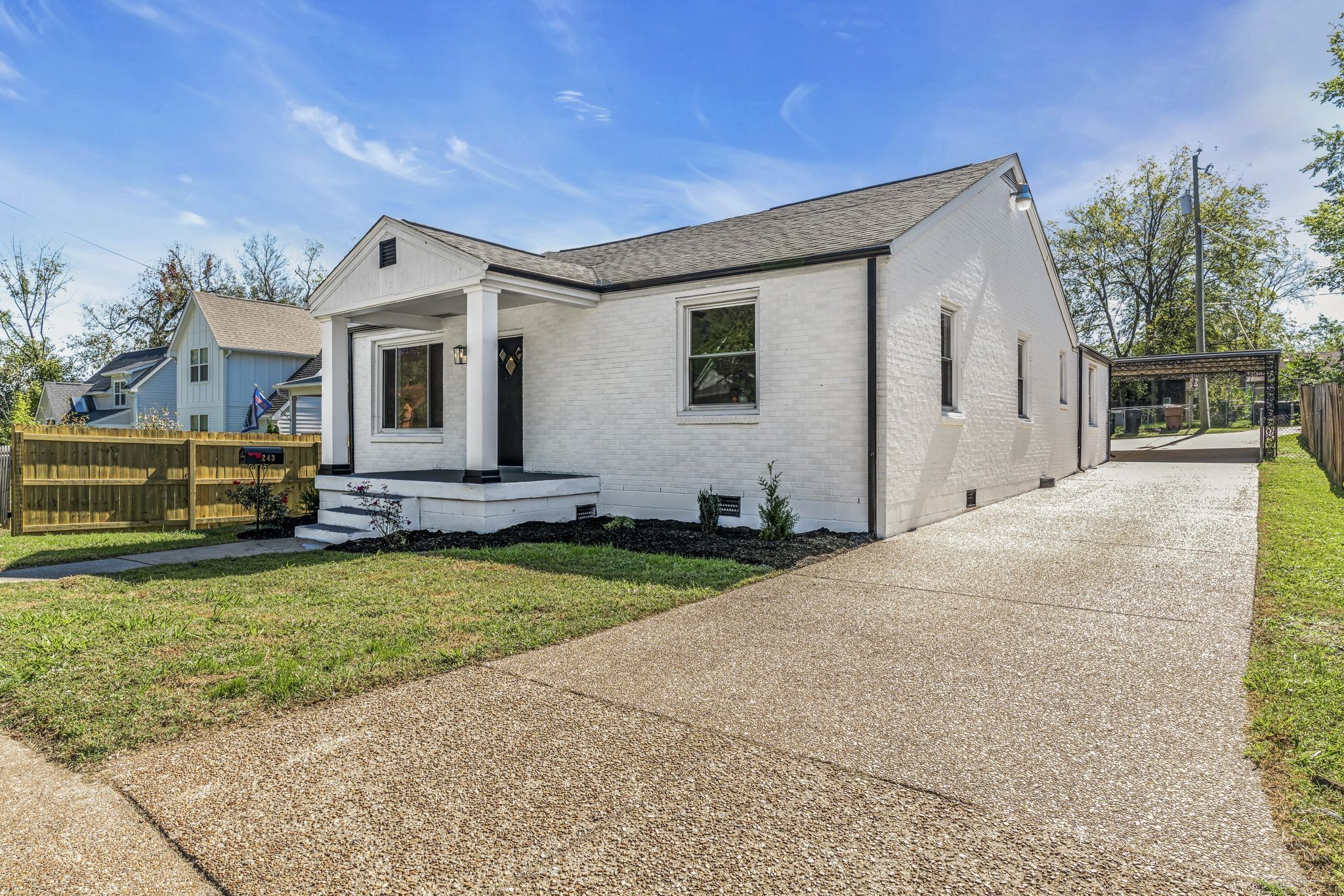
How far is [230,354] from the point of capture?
26875mm

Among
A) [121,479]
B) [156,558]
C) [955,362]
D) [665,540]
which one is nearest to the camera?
[156,558]

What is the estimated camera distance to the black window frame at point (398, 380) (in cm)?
1316

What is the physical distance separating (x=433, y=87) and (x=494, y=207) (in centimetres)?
710

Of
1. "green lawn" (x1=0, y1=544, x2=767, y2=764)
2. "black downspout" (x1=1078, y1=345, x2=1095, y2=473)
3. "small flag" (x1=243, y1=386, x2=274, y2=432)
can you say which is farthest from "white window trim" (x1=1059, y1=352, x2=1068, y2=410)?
"small flag" (x1=243, y1=386, x2=274, y2=432)

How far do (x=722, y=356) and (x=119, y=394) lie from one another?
3527 centimetres

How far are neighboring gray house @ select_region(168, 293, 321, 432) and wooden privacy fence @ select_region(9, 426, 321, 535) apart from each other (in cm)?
1555

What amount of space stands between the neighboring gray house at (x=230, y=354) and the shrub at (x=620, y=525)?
21390 mm

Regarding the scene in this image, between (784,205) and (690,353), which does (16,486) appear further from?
(784,205)

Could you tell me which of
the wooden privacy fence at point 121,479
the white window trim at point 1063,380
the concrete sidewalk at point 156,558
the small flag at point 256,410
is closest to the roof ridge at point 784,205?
the white window trim at point 1063,380

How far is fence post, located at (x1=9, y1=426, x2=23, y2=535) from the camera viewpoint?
402 inches

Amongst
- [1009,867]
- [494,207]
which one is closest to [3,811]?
[1009,867]

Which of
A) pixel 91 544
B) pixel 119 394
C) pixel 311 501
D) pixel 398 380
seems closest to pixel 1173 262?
pixel 398 380

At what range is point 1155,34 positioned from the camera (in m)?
12.2

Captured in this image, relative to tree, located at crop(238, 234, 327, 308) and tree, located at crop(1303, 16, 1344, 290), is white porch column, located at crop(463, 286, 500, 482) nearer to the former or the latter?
tree, located at crop(1303, 16, 1344, 290)
